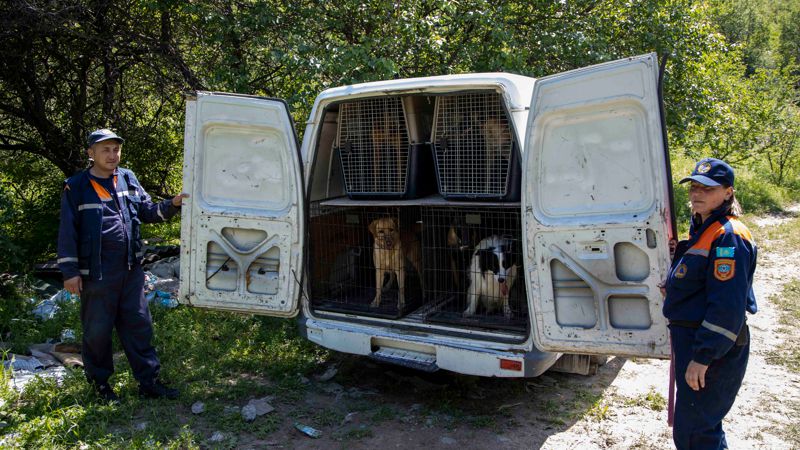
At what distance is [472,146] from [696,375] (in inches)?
95.2

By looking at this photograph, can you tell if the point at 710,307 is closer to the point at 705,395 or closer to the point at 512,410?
the point at 705,395

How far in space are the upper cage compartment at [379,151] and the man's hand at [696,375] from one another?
263cm

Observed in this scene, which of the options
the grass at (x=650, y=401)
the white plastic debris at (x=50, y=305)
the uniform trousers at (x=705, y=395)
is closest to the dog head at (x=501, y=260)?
the grass at (x=650, y=401)

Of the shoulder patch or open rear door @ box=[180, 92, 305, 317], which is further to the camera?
open rear door @ box=[180, 92, 305, 317]

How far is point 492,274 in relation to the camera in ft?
15.4

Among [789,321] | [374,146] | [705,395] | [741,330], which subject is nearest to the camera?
[741,330]

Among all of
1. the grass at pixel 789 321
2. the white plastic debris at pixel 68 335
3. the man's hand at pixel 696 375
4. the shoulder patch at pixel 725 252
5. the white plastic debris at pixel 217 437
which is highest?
the shoulder patch at pixel 725 252

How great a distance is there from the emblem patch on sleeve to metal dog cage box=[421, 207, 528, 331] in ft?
5.84

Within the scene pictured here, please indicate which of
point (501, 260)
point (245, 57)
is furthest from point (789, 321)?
point (245, 57)

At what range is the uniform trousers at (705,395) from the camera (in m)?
2.84

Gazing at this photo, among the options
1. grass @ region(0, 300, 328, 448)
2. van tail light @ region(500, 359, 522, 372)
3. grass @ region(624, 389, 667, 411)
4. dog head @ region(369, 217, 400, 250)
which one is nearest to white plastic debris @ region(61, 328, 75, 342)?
grass @ region(0, 300, 328, 448)

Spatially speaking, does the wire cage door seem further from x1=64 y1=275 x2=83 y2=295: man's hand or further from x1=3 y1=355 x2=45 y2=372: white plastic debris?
x1=3 y1=355 x2=45 y2=372: white plastic debris

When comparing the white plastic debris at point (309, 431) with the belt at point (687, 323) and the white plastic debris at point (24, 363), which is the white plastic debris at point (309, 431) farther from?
the white plastic debris at point (24, 363)

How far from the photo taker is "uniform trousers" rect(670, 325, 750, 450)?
2.84 m
